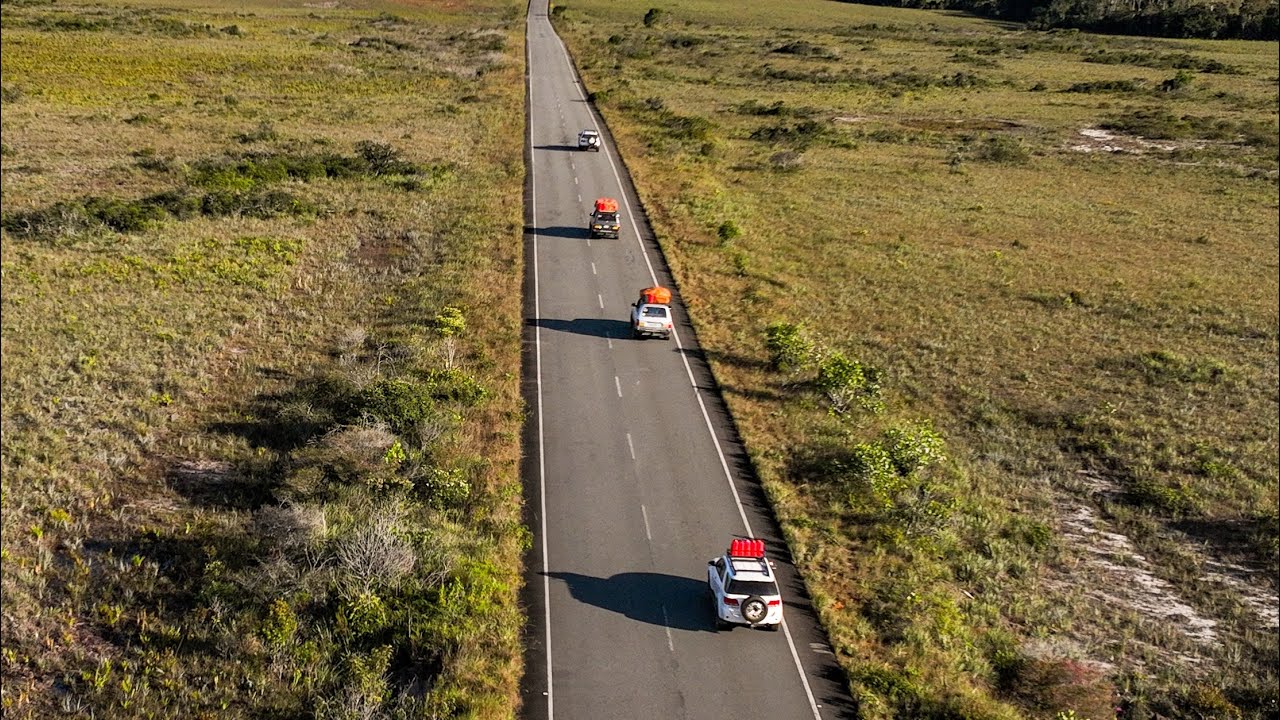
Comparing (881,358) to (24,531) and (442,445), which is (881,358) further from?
(24,531)

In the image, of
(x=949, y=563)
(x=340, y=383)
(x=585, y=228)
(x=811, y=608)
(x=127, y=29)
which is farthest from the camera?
(x=127, y=29)

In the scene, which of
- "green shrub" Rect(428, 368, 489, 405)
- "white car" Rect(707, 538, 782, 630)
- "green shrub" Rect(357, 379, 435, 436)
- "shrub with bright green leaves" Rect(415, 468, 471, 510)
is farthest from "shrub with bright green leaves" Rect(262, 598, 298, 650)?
"green shrub" Rect(428, 368, 489, 405)

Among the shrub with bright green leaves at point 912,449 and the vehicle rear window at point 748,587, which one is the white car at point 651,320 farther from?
the vehicle rear window at point 748,587

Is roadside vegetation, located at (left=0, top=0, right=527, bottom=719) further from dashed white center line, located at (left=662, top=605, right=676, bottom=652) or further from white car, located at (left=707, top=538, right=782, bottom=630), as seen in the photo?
white car, located at (left=707, top=538, right=782, bottom=630)

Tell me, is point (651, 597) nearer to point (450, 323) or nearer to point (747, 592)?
point (747, 592)

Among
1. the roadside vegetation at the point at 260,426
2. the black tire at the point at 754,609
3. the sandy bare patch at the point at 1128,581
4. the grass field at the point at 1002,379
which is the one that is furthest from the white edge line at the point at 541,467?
the sandy bare patch at the point at 1128,581

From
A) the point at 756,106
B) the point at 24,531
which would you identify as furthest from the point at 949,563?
the point at 756,106
